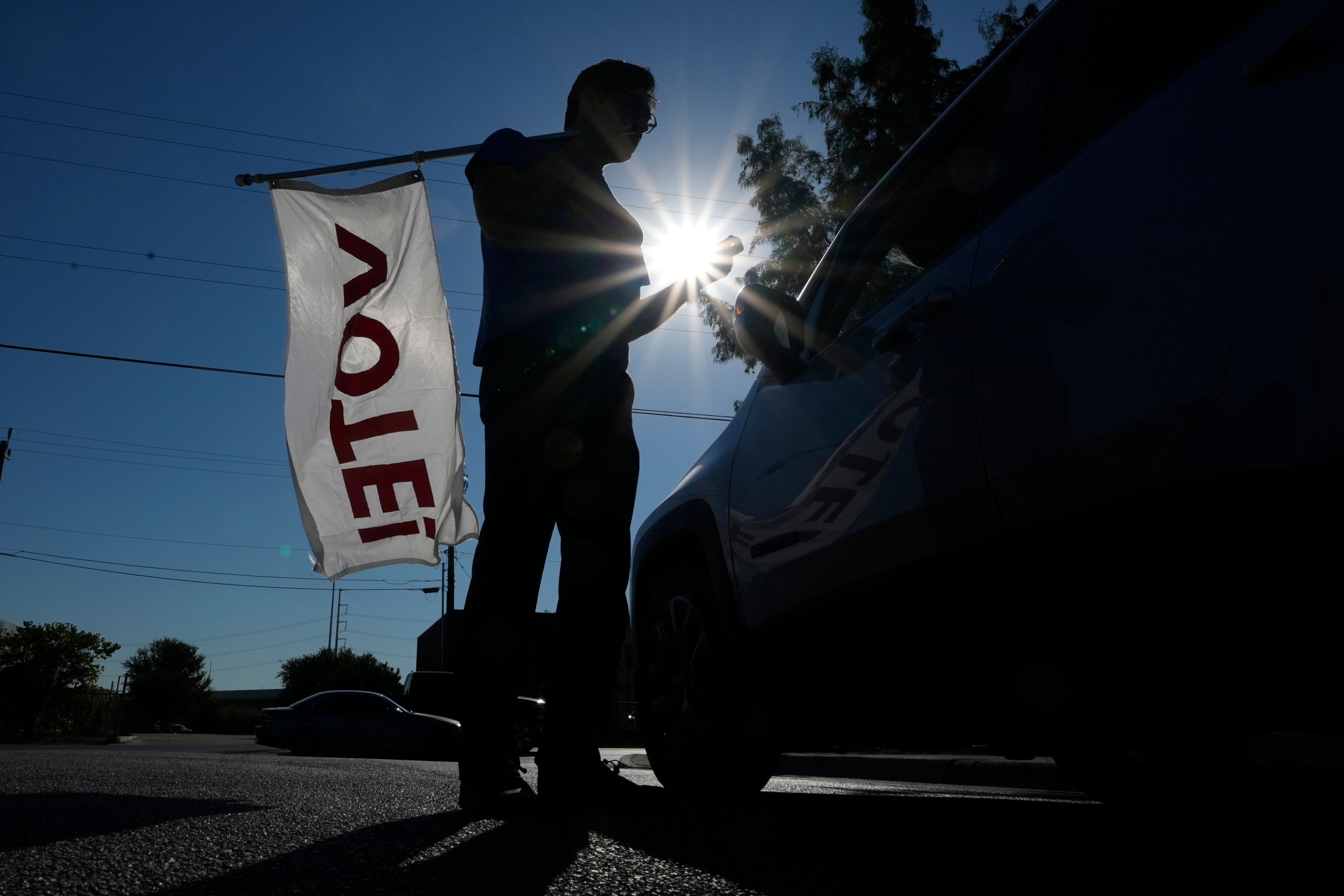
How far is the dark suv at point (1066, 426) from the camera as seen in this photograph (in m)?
1.12

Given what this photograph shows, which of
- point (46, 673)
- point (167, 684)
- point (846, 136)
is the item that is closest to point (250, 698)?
point (167, 684)

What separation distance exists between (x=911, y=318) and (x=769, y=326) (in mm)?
543

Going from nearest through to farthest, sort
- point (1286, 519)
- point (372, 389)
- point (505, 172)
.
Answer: point (1286, 519) → point (505, 172) → point (372, 389)

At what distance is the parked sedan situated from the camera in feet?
57.1

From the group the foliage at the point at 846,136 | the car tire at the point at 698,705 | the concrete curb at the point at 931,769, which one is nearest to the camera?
the car tire at the point at 698,705

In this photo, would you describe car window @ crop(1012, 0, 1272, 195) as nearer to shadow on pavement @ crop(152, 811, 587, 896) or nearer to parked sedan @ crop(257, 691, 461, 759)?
shadow on pavement @ crop(152, 811, 587, 896)

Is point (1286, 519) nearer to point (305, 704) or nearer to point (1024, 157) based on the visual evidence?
A: point (1024, 157)

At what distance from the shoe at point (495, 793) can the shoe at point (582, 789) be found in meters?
0.04

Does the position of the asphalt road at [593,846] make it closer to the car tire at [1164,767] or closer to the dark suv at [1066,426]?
the car tire at [1164,767]

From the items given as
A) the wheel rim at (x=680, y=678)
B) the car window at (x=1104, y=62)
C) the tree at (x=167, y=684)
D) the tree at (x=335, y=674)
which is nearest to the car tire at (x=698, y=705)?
the wheel rim at (x=680, y=678)

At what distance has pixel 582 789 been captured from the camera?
7.03 ft

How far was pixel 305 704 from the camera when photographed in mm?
17906

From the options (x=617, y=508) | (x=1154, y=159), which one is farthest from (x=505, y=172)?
(x=1154, y=159)

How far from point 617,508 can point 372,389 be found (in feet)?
7.60
